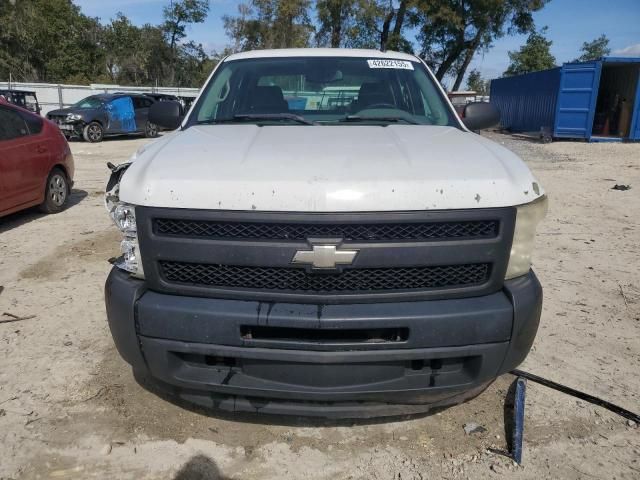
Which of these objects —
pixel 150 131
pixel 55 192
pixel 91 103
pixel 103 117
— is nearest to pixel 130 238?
pixel 55 192

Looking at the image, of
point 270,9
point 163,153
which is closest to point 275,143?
point 163,153

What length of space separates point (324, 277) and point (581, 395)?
5.96 feet

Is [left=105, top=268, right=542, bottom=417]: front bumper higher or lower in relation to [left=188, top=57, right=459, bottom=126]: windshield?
lower

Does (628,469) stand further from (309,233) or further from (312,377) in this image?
(309,233)

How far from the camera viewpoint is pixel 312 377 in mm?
2201

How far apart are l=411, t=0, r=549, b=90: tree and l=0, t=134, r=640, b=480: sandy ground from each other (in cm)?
2512

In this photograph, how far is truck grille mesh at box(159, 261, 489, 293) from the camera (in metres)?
2.19

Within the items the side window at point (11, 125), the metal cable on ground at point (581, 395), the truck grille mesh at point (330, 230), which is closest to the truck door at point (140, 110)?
the side window at point (11, 125)

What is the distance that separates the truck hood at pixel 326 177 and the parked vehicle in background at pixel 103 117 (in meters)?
16.3

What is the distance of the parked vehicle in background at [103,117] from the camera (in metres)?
17.3

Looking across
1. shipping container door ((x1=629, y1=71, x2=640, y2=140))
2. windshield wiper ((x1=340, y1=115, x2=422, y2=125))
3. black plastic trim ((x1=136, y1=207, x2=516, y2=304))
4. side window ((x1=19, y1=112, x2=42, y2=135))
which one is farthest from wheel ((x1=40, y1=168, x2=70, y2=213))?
shipping container door ((x1=629, y1=71, x2=640, y2=140))

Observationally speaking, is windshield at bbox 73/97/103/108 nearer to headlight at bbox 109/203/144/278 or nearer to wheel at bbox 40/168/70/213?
wheel at bbox 40/168/70/213

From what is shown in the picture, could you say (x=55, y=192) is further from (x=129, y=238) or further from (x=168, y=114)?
(x=129, y=238)

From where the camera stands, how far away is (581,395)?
293 cm
